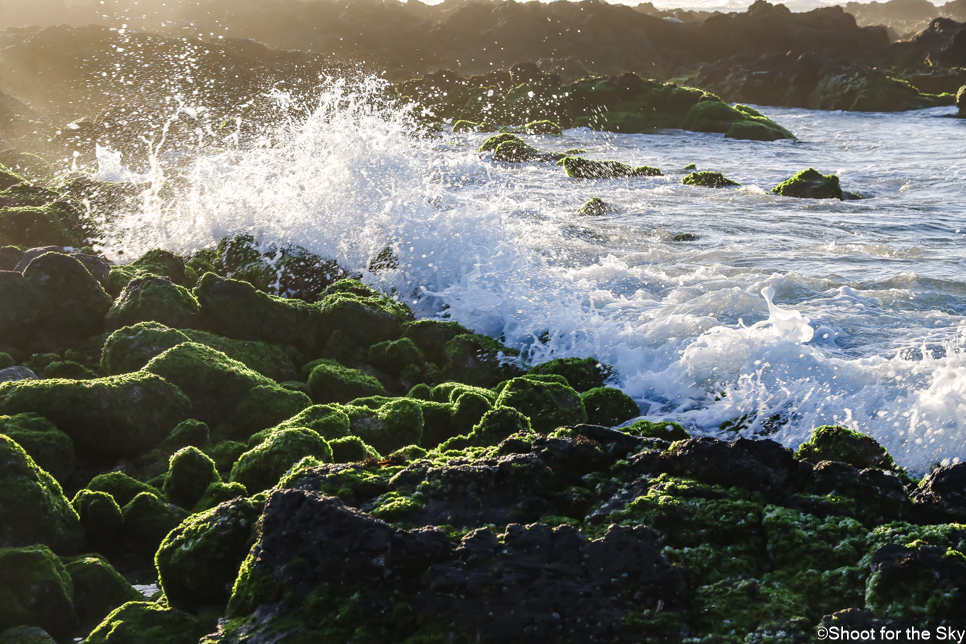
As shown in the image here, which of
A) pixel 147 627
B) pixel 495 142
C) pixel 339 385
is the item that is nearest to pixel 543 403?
pixel 339 385

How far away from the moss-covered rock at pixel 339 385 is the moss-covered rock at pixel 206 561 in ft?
10.00

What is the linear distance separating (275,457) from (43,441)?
170cm

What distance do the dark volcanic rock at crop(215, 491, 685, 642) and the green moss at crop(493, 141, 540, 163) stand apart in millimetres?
19497

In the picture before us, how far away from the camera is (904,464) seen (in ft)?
17.6

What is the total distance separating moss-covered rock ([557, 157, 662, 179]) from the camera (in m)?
19.1

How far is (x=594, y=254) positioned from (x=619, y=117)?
22.6m

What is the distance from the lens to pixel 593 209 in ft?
47.1

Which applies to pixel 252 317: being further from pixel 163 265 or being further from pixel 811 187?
pixel 811 187

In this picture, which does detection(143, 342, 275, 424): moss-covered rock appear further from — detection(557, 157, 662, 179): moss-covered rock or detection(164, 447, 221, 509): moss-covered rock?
detection(557, 157, 662, 179): moss-covered rock

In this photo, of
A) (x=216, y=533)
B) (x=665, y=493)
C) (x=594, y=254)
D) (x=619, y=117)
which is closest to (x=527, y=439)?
(x=665, y=493)

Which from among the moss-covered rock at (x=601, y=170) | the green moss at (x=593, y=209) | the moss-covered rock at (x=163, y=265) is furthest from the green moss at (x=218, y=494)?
the moss-covered rock at (x=601, y=170)

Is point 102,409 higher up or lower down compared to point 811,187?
lower down

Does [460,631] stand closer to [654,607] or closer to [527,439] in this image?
[654,607]

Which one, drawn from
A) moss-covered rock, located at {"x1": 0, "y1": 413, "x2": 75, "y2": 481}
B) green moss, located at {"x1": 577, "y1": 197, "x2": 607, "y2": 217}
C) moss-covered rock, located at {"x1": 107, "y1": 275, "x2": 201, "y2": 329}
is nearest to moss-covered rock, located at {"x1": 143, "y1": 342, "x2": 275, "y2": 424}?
moss-covered rock, located at {"x1": 0, "y1": 413, "x2": 75, "y2": 481}
